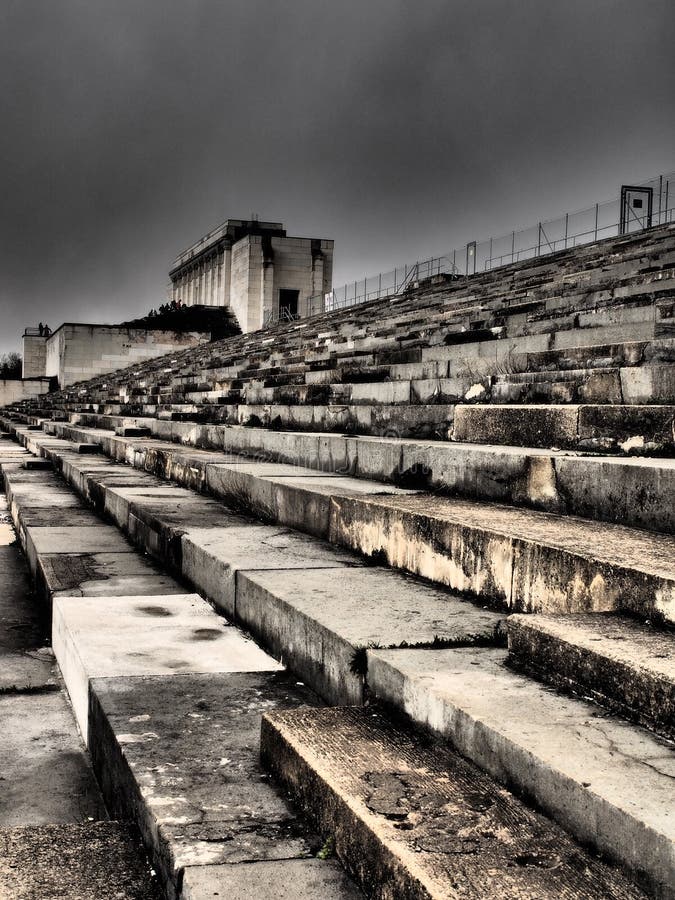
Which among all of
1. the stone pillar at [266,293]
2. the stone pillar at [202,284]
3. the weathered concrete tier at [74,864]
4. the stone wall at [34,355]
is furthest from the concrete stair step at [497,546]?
the stone pillar at [202,284]

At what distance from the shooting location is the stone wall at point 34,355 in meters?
39.2

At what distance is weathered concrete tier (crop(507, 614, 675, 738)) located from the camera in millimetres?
1496

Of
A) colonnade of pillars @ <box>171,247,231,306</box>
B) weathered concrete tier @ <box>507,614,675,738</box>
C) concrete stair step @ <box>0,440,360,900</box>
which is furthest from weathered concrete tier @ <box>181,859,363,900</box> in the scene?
colonnade of pillars @ <box>171,247,231,306</box>

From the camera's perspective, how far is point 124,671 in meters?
2.37

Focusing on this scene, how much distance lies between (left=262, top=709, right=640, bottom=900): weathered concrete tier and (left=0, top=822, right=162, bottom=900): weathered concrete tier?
1.10ft

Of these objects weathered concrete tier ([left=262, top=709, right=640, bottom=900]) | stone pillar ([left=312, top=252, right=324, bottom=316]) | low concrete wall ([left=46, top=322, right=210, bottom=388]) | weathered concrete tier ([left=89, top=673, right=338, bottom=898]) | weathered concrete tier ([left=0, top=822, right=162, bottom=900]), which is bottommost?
weathered concrete tier ([left=0, top=822, right=162, bottom=900])

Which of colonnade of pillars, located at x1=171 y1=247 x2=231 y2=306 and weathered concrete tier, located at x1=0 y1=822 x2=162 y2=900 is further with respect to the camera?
colonnade of pillars, located at x1=171 y1=247 x2=231 y2=306

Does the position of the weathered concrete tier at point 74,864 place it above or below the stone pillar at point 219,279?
below

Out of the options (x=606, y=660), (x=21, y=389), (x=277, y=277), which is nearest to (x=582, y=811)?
(x=606, y=660)

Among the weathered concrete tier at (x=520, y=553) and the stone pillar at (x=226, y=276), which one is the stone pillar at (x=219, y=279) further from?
the weathered concrete tier at (x=520, y=553)

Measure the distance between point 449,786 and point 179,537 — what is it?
2566 mm

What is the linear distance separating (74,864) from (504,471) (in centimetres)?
232

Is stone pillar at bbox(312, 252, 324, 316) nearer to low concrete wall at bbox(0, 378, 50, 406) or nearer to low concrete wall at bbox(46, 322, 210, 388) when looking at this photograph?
low concrete wall at bbox(46, 322, 210, 388)

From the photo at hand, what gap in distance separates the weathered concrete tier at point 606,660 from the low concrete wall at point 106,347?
2912 cm
